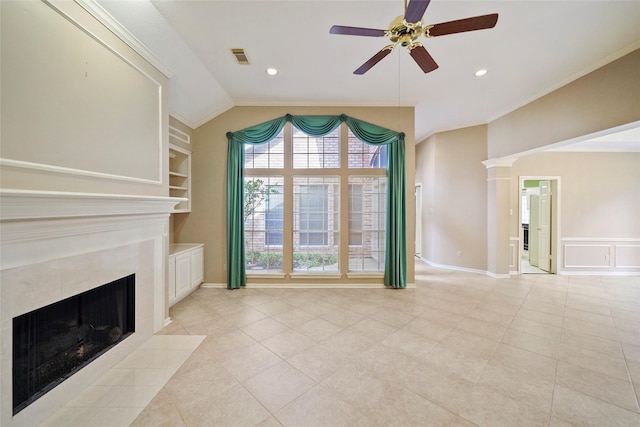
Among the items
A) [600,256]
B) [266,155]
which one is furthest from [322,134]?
[600,256]

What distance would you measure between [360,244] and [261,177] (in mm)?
2198

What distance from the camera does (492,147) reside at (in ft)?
15.9

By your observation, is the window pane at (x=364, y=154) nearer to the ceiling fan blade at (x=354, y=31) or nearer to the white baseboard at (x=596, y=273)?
the ceiling fan blade at (x=354, y=31)

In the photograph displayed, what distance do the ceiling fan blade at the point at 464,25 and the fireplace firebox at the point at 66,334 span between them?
3.51 metres

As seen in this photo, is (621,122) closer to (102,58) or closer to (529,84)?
(529,84)

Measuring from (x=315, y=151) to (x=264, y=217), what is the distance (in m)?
1.54

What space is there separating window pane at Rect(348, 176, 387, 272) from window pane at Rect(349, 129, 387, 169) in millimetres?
269

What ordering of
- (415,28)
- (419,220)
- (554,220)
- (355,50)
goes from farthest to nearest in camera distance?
(419,220) → (554,220) → (355,50) → (415,28)

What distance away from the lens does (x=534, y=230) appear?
19.1ft

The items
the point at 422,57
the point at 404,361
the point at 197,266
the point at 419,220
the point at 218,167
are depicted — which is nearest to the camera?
the point at 422,57

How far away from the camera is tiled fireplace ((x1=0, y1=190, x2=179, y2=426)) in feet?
4.49

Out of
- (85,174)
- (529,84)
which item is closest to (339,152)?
(529,84)

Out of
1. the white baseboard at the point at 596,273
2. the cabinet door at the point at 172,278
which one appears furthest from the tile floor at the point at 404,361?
the white baseboard at the point at 596,273

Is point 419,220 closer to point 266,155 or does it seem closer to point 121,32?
point 266,155
